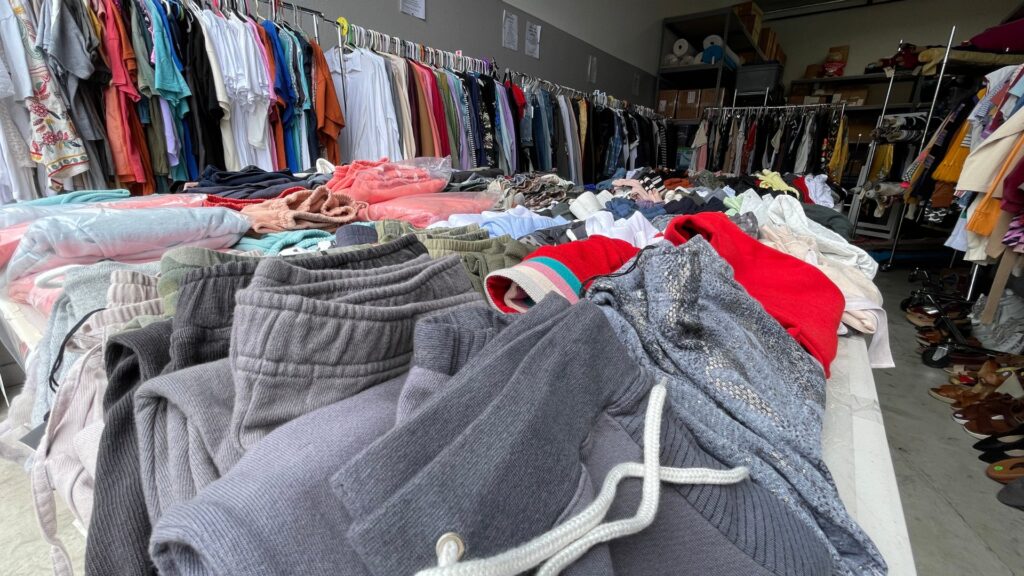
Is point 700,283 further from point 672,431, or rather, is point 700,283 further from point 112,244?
point 112,244

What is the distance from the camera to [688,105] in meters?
5.45

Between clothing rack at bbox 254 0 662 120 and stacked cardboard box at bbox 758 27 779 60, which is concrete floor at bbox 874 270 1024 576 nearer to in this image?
clothing rack at bbox 254 0 662 120

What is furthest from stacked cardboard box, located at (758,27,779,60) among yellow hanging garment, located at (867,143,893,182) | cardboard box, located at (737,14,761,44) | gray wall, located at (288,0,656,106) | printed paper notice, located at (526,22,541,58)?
printed paper notice, located at (526,22,541,58)

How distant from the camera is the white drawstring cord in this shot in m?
0.23

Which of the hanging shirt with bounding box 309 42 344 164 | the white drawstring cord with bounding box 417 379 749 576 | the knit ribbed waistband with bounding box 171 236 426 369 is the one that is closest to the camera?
the white drawstring cord with bounding box 417 379 749 576

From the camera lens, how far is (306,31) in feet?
8.04

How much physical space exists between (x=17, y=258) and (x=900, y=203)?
5446 mm

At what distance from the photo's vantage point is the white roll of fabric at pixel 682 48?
18.3 feet

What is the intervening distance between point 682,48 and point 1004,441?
5.53m

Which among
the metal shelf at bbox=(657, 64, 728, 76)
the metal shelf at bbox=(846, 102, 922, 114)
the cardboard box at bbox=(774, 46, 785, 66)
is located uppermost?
the cardboard box at bbox=(774, 46, 785, 66)

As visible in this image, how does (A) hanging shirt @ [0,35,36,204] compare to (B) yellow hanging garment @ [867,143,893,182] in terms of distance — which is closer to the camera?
(A) hanging shirt @ [0,35,36,204]

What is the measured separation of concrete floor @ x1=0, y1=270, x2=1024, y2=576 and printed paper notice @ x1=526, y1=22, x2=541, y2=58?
361cm

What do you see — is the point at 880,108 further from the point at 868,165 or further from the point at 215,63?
the point at 215,63

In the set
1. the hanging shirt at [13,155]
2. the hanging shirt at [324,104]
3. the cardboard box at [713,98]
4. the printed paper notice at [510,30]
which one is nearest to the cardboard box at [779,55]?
the cardboard box at [713,98]
